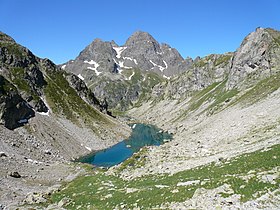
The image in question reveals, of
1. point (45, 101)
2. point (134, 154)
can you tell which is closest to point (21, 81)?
point (45, 101)

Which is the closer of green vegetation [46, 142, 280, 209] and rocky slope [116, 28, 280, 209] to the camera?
green vegetation [46, 142, 280, 209]

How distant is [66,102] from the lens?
143875 mm

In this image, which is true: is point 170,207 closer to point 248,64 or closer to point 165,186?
point 165,186

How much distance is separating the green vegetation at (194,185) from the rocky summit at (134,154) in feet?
0.50

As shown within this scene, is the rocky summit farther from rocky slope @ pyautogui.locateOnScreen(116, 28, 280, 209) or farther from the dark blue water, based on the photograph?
the dark blue water

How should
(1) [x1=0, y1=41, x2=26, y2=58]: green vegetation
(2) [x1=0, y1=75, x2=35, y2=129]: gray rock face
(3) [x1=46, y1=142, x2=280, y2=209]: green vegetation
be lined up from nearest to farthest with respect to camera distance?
(3) [x1=46, y1=142, x2=280, y2=209]: green vegetation
(2) [x1=0, y1=75, x2=35, y2=129]: gray rock face
(1) [x1=0, y1=41, x2=26, y2=58]: green vegetation

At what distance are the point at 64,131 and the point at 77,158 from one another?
18.6 meters

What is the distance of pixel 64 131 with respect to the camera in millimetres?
116250

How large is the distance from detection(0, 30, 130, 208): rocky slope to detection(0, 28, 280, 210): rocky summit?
0.38 m

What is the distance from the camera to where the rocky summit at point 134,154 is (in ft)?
96.4

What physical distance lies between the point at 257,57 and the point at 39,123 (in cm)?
10673

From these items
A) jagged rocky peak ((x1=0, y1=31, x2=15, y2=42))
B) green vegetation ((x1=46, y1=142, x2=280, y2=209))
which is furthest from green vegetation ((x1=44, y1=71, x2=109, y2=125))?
green vegetation ((x1=46, y1=142, x2=280, y2=209))

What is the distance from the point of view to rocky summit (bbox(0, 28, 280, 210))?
2939 cm

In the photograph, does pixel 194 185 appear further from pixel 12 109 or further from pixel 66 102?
pixel 66 102
